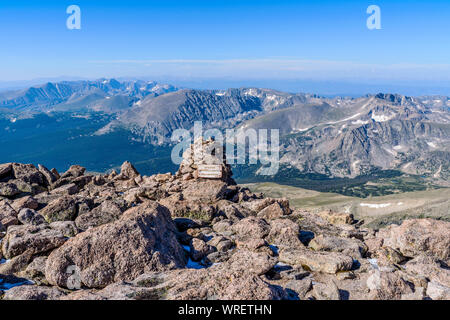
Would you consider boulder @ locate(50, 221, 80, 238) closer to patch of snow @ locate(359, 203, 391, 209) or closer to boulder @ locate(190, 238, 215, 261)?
boulder @ locate(190, 238, 215, 261)

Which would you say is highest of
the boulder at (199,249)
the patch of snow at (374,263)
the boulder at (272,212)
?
the boulder at (199,249)

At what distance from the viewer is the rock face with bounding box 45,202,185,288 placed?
1346 cm

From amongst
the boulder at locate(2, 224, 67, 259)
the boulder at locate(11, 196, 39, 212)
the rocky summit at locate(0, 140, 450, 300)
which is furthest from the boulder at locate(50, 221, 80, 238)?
the boulder at locate(11, 196, 39, 212)

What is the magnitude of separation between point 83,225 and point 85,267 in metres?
7.51

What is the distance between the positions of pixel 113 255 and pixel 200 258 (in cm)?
510

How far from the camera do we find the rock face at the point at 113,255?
1346cm

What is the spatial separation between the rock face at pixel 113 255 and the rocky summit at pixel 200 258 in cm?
5

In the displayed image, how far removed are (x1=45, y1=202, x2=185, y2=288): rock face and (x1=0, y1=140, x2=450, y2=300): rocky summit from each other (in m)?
0.05

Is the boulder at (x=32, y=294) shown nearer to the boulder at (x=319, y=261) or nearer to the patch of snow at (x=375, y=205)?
the boulder at (x=319, y=261)

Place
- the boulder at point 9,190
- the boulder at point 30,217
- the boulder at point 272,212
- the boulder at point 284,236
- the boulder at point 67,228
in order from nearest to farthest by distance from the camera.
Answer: the boulder at point 67,228 < the boulder at point 284,236 < the boulder at point 30,217 < the boulder at point 272,212 < the boulder at point 9,190

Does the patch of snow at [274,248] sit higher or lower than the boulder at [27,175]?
lower

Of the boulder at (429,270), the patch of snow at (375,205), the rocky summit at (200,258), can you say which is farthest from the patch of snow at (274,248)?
the patch of snow at (375,205)
